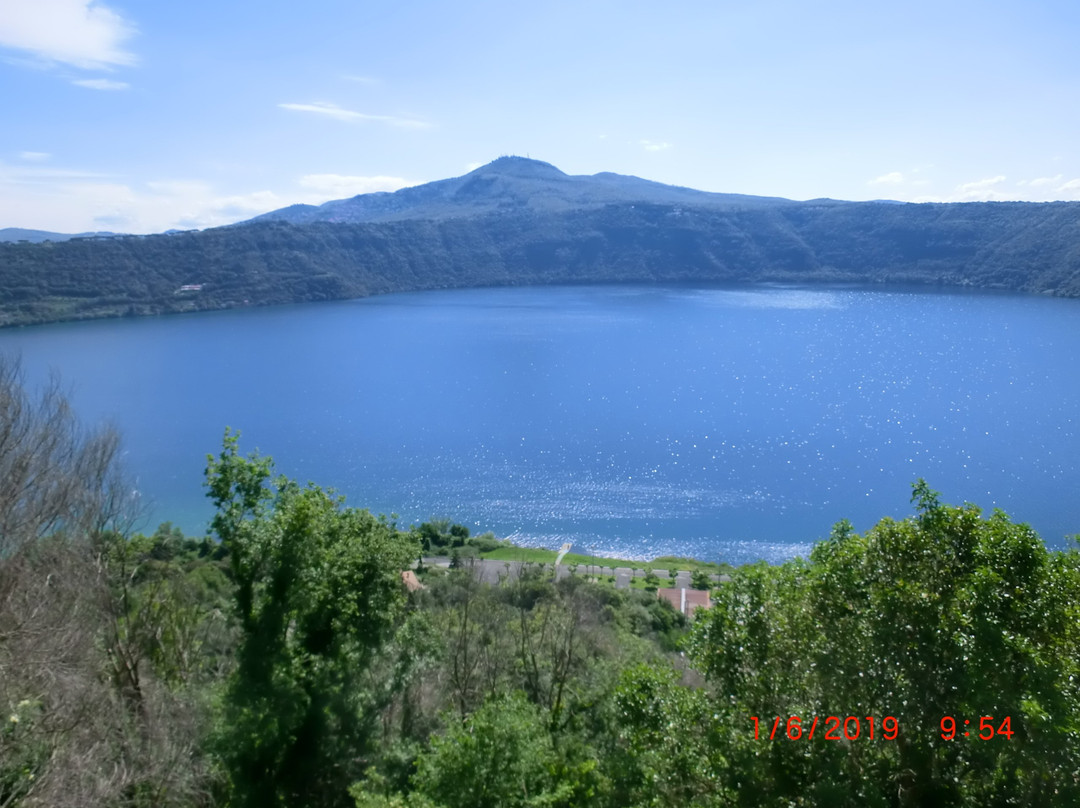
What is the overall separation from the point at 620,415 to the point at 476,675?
103 feet

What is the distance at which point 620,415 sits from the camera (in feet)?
136

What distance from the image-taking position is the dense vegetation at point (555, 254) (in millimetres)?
89438

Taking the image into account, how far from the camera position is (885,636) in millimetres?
4570

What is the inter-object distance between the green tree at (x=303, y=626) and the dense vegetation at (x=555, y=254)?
83802 mm

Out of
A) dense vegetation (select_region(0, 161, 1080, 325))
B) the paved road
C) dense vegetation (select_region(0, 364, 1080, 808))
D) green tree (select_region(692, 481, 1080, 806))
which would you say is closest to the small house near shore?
the paved road

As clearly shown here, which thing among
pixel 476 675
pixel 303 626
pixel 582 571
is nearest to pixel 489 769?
pixel 303 626

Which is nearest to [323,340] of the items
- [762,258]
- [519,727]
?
[519,727]

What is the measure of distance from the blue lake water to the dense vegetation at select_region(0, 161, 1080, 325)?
667 inches

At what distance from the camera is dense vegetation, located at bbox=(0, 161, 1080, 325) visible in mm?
89438

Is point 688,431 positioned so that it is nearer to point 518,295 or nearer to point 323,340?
point 323,340

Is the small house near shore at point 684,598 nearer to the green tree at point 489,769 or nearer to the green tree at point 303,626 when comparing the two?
the green tree at point 303,626
